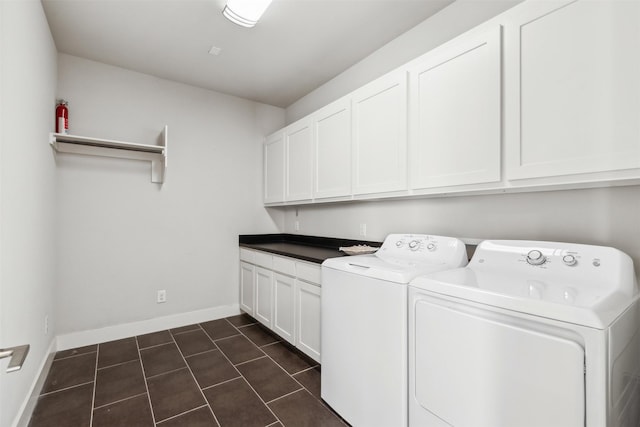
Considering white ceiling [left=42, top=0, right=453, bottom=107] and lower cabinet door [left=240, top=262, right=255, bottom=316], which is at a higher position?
white ceiling [left=42, top=0, right=453, bottom=107]

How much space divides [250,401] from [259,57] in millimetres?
2682

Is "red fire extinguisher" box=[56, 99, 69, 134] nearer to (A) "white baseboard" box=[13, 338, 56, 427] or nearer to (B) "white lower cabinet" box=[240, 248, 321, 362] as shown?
(A) "white baseboard" box=[13, 338, 56, 427]

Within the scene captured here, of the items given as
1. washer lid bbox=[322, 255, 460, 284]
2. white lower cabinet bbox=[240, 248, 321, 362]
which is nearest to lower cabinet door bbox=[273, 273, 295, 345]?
white lower cabinet bbox=[240, 248, 321, 362]

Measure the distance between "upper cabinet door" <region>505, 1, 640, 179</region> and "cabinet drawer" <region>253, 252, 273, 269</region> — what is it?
204 cm

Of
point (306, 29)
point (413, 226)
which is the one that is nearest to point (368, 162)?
point (413, 226)

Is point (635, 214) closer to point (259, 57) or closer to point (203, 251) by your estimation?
point (259, 57)

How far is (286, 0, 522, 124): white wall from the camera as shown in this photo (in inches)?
71.6

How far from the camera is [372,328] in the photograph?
4.92 feet

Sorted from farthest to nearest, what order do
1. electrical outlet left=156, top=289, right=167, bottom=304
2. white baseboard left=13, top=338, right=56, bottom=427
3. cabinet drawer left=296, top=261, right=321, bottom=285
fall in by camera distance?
electrical outlet left=156, top=289, right=167, bottom=304 → cabinet drawer left=296, top=261, right=321, bottom=285 → white baseboard left=13, top=338, right=56, bottom=427

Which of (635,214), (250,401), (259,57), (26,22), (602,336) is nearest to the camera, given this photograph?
(602,336)

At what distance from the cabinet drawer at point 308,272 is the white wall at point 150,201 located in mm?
1396

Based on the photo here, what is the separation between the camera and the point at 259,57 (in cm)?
264

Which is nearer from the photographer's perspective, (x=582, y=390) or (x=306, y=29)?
(x=582, y=390)

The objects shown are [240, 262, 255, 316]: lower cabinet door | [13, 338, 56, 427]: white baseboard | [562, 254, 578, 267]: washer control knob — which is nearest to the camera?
[562, 254, 578, 267]: washer control knob
